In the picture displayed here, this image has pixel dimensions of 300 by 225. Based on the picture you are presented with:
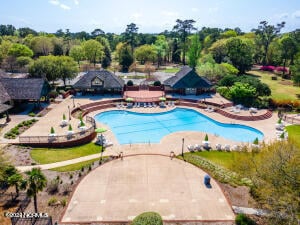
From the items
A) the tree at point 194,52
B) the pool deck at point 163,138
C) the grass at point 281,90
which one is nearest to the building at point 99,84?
the pool deck at point 163,138

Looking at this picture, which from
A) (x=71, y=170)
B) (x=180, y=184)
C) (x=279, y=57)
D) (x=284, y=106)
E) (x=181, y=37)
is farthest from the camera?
(x=181, y=37)

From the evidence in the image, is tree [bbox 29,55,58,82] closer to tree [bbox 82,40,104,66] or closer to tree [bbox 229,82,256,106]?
tree [bbox 82,40,104,66]

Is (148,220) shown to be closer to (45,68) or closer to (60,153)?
(60,153)

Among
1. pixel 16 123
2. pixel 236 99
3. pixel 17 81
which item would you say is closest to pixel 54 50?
pixel 17 81

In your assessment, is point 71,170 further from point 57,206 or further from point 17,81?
point 17,81

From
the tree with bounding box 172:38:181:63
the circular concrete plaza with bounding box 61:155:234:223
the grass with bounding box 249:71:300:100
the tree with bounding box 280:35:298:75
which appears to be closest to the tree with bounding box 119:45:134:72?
the tree with bounding box 172:38:181:63

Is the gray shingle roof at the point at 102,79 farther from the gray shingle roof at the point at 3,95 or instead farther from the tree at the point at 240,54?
the tree at the point at 240,54
